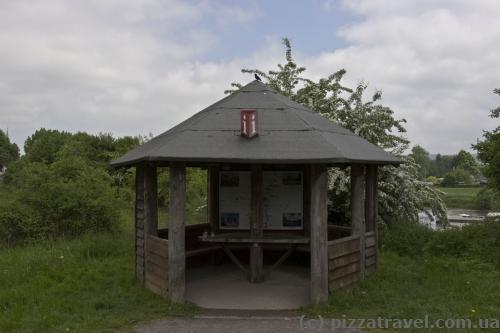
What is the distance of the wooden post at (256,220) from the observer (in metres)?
8.35

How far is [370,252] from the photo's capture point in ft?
29.1

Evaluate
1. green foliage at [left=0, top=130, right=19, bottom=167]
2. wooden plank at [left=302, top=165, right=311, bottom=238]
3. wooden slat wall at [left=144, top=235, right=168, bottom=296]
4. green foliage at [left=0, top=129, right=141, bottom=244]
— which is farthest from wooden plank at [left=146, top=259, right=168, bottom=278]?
green foliage at [left=0, top=130, right=19, bottom=167]

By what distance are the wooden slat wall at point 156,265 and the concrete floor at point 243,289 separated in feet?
1.67

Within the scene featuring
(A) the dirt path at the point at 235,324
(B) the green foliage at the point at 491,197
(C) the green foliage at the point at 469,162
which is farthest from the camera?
(C) the green foliage at the point at 469,162

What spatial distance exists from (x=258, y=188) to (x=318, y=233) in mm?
1679

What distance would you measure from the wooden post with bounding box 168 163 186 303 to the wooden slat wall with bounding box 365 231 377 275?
342 cm

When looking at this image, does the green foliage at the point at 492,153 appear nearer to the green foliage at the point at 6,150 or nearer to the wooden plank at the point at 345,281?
the wooden plank at the point at 345,281

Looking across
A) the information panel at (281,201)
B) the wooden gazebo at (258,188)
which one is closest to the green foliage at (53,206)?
the wooden gazebo at (258,188)

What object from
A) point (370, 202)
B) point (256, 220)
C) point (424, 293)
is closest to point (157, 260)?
point (256, 220)

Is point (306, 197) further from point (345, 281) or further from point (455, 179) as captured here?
point (455, 179)

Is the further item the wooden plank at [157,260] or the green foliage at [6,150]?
the green foliage at [6,150]

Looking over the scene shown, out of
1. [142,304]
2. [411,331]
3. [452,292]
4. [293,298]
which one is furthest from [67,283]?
[452,292]

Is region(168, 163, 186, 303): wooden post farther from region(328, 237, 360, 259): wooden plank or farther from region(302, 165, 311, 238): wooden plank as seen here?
region(302, 165, 311, 238): wooden plank

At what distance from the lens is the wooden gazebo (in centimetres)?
714
